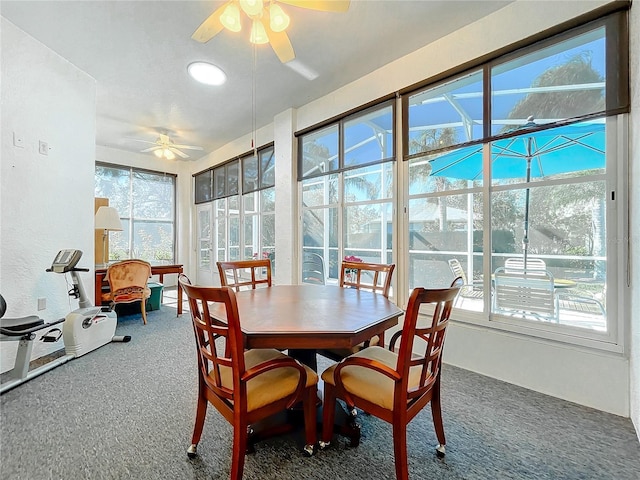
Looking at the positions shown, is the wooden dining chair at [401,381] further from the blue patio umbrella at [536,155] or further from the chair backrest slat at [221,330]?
the blue patio umbrella at [536,155]

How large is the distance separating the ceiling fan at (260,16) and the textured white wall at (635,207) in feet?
6.18

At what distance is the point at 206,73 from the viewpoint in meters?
3.36

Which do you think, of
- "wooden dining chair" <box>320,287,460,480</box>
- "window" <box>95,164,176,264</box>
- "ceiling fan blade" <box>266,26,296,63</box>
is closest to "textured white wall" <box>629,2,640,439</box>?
"wooden dining chair" <box>320,287,460,480</box>

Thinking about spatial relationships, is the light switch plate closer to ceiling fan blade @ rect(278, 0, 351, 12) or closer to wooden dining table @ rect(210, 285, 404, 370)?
wooden dining table @ rect(210, 285, 404, 370)

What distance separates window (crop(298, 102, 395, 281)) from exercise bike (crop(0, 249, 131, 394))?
2.64 meters

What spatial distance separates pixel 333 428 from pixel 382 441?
30 centimetres

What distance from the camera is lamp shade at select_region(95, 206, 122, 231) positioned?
410 cm

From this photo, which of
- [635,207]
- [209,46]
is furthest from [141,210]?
[635,207]

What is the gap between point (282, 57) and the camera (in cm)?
239

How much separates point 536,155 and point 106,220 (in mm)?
5326

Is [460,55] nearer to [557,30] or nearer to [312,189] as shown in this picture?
[557,30]

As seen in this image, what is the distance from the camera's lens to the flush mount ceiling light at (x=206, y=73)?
10.5 ft

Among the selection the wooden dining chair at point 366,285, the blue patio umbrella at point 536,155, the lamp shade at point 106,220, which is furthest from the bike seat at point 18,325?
the blue patio umbrella at point 536,155

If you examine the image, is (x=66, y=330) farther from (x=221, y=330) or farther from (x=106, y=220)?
(x=221, y=330)
